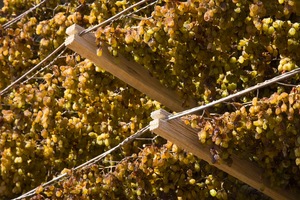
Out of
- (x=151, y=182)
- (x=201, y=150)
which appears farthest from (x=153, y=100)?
(x=201, y=150)

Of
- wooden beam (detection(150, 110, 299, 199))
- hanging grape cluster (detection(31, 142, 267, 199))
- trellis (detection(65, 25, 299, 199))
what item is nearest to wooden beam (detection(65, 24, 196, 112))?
trellis (detection(65, 25, 299, 199))

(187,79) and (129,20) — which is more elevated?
(129,20)

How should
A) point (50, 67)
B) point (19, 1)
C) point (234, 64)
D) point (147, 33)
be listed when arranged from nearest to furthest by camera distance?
point (147, 33), point (234, 64), point (50, 67), point (19, 1)

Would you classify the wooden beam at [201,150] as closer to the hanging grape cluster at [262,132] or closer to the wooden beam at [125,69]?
the hanging grape cluster at [262,132]

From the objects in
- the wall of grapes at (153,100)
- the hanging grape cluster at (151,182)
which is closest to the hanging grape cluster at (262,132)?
the wall of grapes at (153,100)

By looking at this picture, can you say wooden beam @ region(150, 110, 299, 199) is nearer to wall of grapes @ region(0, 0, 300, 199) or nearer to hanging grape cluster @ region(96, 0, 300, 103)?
wall of grapes @ region(0, 0, 300, 199)

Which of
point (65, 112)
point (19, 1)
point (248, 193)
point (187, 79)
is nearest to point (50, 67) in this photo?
point (65, 112)

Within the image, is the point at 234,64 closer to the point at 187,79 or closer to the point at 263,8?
the point at 187,79

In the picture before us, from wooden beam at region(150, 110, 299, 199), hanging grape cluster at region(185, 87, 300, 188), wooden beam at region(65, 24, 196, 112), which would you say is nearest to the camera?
hanging grape cluster at region(185, 87, 300, 188)
